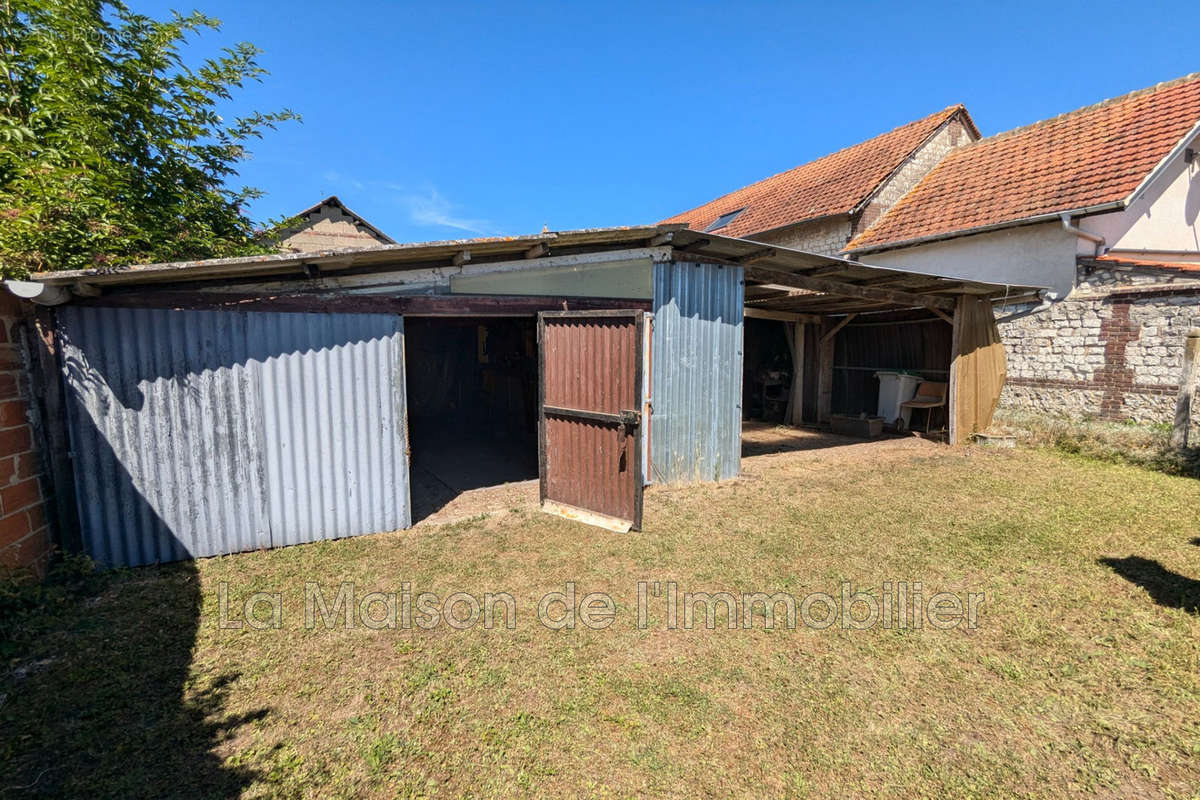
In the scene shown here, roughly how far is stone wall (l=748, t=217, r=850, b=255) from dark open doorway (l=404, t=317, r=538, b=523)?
8381 millimetres

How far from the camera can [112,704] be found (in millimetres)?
2633

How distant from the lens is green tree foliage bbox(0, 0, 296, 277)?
4426 mm

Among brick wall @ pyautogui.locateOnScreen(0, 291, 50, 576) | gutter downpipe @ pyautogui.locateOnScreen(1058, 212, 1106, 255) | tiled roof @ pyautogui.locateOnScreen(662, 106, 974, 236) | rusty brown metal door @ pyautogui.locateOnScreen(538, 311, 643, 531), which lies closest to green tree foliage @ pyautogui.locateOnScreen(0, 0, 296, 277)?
brick wall @ pyautogui.locateOnScreen(0, 291, 50, 576)

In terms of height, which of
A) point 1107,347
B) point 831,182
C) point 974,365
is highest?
point 831,182

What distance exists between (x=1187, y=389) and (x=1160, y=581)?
5805mm

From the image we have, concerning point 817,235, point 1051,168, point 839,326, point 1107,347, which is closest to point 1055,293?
point 1107,347

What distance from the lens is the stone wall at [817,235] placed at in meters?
13.3

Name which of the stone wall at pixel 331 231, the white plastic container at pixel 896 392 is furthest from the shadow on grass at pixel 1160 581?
the stone wall at pixel 331 231

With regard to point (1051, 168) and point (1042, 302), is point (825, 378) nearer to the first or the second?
point (1042, 302)

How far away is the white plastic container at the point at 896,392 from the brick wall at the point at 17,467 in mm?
12841

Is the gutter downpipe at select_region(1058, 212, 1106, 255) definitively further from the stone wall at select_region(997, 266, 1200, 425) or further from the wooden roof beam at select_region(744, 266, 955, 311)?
the wooden roof beam at select_region(744, 266, 955, 311)

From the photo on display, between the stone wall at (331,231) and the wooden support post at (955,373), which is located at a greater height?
the stone wall at (331,231)

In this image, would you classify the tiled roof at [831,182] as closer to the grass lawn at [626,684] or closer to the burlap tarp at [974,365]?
the burlap tarp at [974,365]

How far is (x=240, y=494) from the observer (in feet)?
14.6
